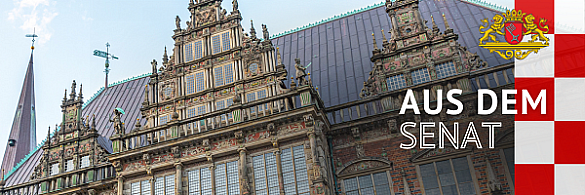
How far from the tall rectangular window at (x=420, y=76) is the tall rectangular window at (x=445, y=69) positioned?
1.46 feet

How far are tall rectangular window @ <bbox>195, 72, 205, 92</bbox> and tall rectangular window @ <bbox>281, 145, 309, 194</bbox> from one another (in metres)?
6.48

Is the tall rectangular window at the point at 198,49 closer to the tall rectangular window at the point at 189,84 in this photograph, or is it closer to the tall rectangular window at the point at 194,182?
the tall rectangular window at the point at 189,84

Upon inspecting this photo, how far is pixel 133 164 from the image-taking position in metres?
20.0

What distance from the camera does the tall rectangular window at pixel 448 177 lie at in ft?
57.0

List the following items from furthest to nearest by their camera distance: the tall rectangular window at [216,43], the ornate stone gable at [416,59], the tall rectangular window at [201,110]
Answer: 1. the tall rectangular window at [216,43]
2. the tall rectangular window at [201,110]
3. the ornate stone gable at [416,59]

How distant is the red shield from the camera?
1988 centimetres

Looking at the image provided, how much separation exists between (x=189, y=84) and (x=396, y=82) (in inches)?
368

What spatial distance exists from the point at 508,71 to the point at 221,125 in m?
11.5

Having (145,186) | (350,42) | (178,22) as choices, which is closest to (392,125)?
(350,42)

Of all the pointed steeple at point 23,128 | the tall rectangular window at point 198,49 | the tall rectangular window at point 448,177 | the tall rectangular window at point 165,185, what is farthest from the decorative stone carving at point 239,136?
the pointed steeple at point 23,128

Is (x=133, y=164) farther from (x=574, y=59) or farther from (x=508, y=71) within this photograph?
(x=574, y=59)

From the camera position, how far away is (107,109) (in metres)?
31.1

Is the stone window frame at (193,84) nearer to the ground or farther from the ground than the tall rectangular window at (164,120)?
farther from the ground

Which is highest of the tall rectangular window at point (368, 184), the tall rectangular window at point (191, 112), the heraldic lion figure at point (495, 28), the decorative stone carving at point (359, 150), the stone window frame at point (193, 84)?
the heraldic lion figure at point (495, 28)
